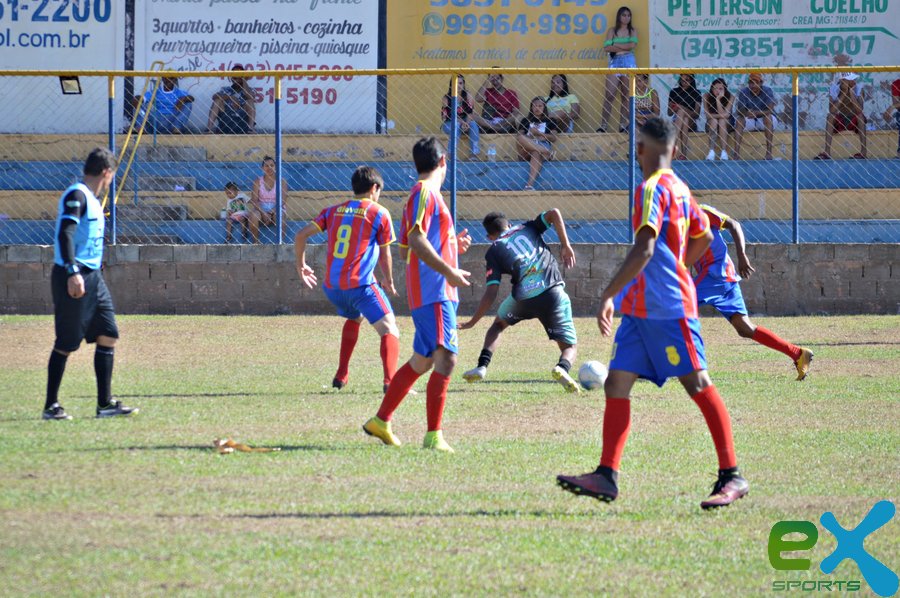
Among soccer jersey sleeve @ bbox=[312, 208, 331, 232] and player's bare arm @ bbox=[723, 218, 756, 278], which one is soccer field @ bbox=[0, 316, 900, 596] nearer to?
player's bare arm @ bbox=[723, 218, 756, 278]

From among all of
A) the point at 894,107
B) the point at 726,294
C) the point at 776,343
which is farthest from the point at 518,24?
the point at 776,343

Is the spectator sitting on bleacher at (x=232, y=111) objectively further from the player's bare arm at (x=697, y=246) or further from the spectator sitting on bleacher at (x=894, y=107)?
the player's bare arm at (x=697, y=246)

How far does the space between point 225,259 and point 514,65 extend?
6.68 meters

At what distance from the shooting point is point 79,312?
8.57 m

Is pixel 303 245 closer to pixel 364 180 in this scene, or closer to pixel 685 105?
pixel 364 180

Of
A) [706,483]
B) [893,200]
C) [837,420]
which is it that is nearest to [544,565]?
[706,483]

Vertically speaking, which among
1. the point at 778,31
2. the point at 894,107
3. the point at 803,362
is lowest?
the point at 803,362

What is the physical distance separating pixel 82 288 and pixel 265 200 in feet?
29.1

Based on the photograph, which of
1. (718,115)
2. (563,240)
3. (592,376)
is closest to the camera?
(563,240)

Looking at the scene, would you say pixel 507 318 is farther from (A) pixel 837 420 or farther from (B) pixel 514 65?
(B) pixel 514 65

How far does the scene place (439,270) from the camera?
7.29m

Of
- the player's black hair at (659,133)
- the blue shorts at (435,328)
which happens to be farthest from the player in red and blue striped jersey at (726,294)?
the player's black hair at (659,133)

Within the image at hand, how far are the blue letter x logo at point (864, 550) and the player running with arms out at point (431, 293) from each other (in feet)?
8.07

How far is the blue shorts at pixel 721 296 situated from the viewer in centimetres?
1088
